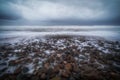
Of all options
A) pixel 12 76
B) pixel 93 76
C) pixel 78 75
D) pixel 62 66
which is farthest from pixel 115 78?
pixel 12 76

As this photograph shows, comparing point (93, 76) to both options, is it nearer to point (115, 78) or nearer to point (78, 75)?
point (78, 75)

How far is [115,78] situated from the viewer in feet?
9.96

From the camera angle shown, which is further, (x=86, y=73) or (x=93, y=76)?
(x=86, y=73)

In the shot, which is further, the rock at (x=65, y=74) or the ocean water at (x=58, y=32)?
the ocean water at (x=58, y=32)

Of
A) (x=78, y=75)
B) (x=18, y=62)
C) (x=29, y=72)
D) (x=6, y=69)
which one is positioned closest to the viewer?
(x=78, y=75)

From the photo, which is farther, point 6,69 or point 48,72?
point 6,69

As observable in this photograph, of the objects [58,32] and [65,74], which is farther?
[58,32]

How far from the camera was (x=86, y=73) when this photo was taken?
11.0 feet

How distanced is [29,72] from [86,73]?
2.30 meters

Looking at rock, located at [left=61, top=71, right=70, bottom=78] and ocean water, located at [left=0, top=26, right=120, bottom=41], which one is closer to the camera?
rock, located at [left=61, top=71, right=70, bottom=78]

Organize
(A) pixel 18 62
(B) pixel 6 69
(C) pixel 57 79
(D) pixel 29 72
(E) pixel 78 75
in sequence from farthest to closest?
(A) pixel 18 62, (B) pixel 6 69, (D) pixel 29 72, (E) pixel 78 75, (C) pixel 57 79

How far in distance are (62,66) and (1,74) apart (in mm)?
2485

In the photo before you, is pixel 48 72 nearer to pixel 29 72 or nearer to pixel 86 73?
pixel 29 72

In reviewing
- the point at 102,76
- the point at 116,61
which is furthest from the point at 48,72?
the point at 116,61
